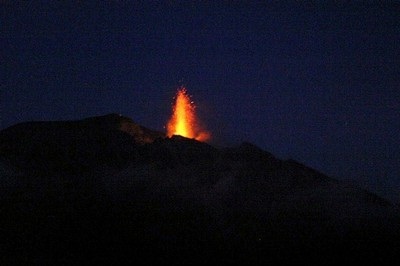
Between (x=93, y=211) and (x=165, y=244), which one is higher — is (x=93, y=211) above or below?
above

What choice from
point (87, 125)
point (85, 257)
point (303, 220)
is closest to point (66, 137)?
point (87, 125)

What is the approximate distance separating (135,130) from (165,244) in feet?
86.0

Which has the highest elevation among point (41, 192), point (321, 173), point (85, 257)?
point (321, 173)

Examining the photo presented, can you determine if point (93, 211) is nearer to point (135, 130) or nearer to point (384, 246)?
point (135, 130)

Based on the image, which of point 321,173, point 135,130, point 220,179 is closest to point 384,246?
point 321,173

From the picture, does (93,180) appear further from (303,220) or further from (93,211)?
(303,220)

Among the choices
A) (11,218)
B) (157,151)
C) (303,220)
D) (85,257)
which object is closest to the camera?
(85,257)

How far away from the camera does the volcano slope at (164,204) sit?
69.6 m

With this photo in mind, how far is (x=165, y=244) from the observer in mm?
70875

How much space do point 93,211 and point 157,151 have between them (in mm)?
15129

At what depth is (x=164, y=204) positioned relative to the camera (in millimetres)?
79562

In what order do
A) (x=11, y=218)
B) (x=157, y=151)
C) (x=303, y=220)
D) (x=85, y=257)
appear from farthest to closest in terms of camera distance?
1. (x=157, y=151)
2. (x=303, y=220)
3. (x=11, y=218)
4. (x=85, y=257)

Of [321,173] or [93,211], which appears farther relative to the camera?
[321,173]

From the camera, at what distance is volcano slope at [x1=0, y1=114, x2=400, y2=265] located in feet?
228
